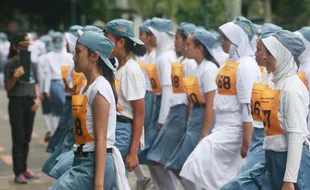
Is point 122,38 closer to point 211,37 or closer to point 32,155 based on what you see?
point 211,37

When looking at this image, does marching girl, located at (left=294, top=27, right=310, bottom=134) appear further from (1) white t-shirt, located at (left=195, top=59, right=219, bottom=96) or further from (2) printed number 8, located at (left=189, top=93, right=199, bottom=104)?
(2) printed number 8, located at (left=189, top=93, right=199, bottom=104)

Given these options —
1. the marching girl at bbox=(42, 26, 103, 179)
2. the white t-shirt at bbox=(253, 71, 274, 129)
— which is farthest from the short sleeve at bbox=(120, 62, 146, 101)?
the white t-shirt at bbox=(253, 71, 274, 129)

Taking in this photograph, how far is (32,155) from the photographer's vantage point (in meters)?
13.0

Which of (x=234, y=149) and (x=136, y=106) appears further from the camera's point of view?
(x=234, y=149)

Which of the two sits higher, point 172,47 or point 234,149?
point 172,47

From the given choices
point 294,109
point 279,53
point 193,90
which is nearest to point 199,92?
point 193,90

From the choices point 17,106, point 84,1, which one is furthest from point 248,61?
point 84,1

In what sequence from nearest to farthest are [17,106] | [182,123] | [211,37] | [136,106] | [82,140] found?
[82,140]
[136,106]
[211,37]
[182,123]
[17,106]

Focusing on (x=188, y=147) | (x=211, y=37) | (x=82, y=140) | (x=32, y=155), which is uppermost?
(x=211, y=37)

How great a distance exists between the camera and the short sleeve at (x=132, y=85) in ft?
22.5

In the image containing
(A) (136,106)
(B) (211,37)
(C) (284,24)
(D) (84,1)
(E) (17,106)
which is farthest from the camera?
(D) (84,1)

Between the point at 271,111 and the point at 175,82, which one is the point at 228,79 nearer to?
the point at 175,82

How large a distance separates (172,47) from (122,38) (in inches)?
130

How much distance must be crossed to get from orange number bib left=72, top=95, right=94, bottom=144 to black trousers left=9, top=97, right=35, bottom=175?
4.67 metres
